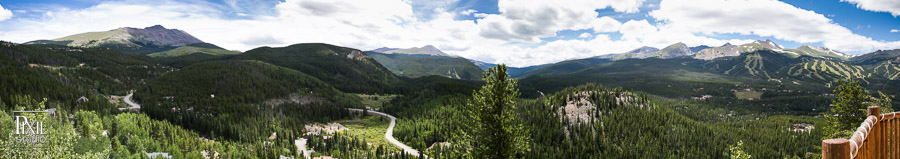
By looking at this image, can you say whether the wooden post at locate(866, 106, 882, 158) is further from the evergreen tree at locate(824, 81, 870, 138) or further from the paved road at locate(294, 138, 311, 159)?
the paved road at locate(294, 138, 311, 159)

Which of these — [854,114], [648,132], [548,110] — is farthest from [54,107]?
[648,132]

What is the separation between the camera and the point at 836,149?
4871 millimetres

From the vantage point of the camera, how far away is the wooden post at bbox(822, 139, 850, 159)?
476 cm

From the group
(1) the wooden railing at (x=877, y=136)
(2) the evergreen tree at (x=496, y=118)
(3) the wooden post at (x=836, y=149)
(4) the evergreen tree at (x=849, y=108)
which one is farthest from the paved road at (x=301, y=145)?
(3) the wooden post at (x=836, y=149)

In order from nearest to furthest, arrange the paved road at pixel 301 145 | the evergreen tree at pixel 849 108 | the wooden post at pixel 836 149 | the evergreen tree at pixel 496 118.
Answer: the wooden post at pixel 836 149 < the evergreen tree at pixel 496 118 < the evergreen tree at pixel 849 108 < the paved road at pixel 301 145

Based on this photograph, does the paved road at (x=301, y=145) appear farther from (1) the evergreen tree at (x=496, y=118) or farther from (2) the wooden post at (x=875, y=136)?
(2) the wooden post at (x=875, y=136)

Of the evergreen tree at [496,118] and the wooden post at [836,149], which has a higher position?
the wooden post at [836,149]

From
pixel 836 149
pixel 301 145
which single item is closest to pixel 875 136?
pixel 836 149

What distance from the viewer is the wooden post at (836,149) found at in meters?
4.76

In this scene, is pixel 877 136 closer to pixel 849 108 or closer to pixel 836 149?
pixel 836 149

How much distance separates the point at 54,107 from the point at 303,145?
74.8 meters

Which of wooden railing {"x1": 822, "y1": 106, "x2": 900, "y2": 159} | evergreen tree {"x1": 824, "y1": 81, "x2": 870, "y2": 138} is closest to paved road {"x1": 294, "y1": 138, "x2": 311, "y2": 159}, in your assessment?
evergreen tree {"x1": 824, "y1": 81, "x2": 870, "y2": 138}

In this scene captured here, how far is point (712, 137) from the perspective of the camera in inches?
6171

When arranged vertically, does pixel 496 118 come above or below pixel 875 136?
below
